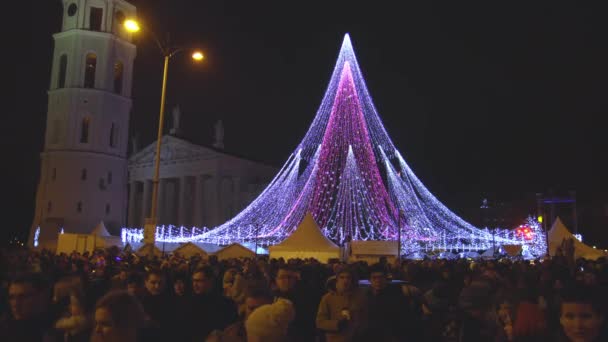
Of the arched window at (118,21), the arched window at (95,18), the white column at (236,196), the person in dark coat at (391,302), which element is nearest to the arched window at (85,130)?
the arched window at (95,18)

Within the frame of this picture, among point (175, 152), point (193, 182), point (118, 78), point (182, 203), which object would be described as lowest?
point (182, 203)

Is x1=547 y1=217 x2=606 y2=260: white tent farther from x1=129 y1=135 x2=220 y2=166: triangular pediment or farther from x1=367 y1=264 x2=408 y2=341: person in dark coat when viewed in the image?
x1=129 y1=135 x2=220 y2=166: triangular pediment

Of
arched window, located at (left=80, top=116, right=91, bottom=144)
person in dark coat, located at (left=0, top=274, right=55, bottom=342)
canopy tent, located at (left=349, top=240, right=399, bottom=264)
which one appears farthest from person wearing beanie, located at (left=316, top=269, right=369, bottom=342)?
arched window, located at (left=80, top=116, right=91, bottom=144)

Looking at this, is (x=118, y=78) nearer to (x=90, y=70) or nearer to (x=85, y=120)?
(x=90, y=70)

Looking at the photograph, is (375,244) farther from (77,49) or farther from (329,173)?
(77,49)

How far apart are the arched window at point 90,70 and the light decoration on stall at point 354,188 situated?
860 inches

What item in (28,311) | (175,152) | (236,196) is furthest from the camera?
(175,152)

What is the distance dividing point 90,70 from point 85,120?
421 cm

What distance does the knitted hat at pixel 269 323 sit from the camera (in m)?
3.44

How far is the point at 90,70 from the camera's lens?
49.0 metres

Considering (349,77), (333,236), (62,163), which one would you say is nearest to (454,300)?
(349,77)

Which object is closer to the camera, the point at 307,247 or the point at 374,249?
the point at 374,249

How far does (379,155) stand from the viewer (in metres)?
28.8

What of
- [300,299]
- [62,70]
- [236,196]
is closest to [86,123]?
[62,70]
